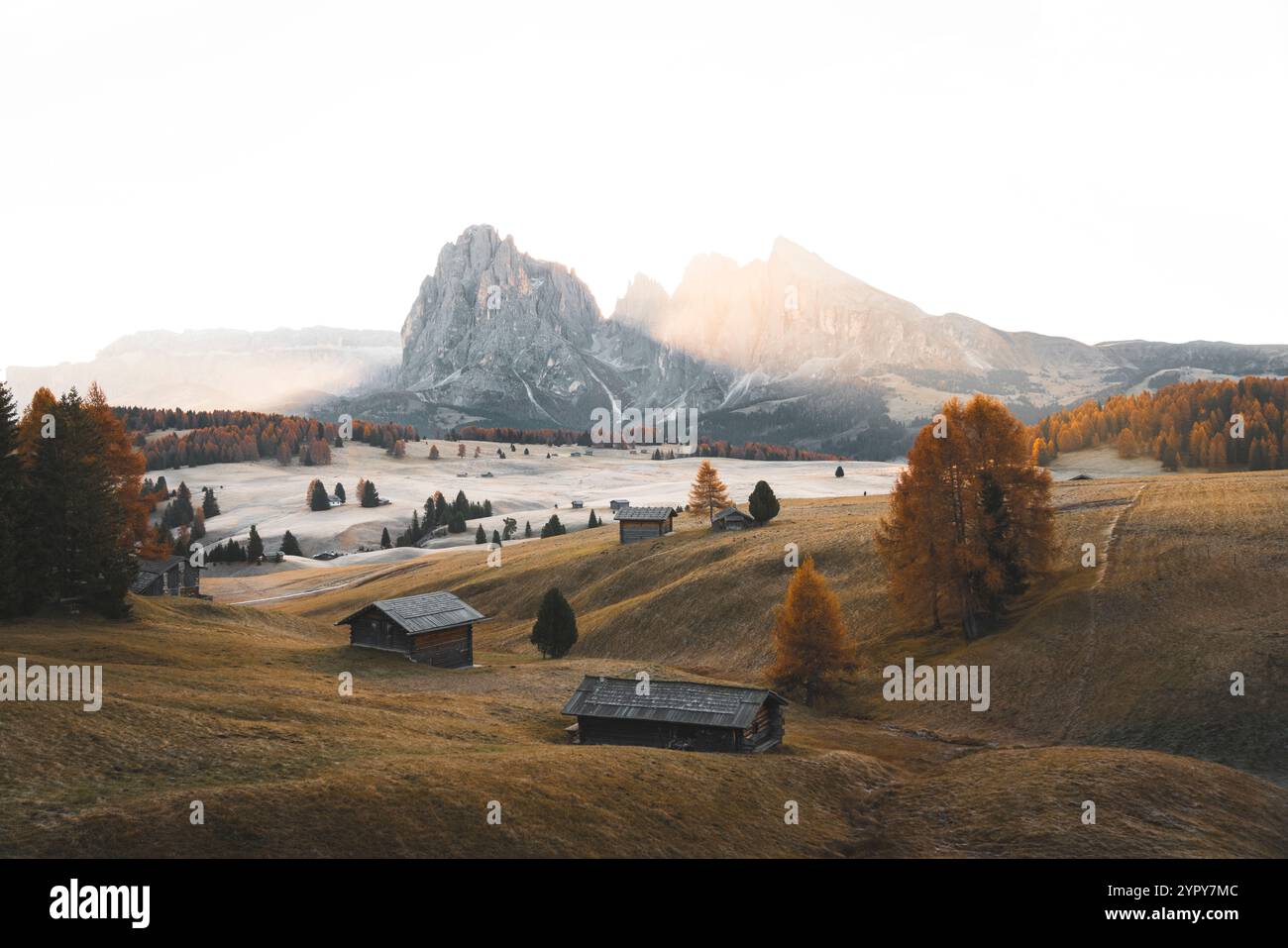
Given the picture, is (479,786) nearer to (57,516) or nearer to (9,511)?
(9,511)

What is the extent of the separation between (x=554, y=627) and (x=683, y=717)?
2416 cm

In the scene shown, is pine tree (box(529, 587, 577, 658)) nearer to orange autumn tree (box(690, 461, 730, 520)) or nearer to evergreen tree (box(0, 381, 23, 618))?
evergreen tree (box(0, 381, 23, 618))

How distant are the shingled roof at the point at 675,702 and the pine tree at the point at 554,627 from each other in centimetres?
1980

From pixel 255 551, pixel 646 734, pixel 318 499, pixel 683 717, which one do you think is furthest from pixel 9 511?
pixel 318 499

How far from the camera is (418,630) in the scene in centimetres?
5541

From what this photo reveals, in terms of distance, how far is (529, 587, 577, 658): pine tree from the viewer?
62969 mm

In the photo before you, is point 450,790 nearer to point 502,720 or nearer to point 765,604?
point 502,720

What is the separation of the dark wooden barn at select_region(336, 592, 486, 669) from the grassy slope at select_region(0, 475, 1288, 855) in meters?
1.62

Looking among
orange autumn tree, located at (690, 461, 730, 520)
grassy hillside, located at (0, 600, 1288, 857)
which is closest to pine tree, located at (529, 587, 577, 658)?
grassy hillside, located at (0, 600, 1288, 857)

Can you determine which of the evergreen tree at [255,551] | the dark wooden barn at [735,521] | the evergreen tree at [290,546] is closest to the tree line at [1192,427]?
the dark wooden barn at [735,521]

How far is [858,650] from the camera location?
59219 mm

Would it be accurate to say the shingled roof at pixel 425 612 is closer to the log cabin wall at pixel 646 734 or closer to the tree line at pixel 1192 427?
the log cabin wall at pixel 646 734
